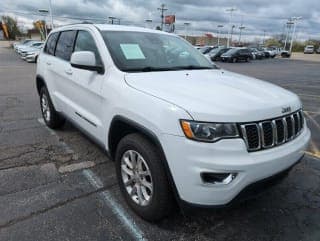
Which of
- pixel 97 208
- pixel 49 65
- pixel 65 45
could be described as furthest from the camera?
pixel 49 65

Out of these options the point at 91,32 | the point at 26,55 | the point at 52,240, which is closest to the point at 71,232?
the point at 52,240

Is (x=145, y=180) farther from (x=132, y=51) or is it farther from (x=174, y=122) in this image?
(x=132, y=51)

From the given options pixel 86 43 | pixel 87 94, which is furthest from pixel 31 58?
pixel 87 94

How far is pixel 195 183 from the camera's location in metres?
2.17

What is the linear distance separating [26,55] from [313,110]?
21.3 metres

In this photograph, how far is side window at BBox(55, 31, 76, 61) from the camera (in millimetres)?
4176

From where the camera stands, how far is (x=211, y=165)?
2098 millimetres

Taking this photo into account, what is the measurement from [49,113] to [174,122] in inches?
143

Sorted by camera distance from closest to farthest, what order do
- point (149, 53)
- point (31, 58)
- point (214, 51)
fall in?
point (149, 53)
point (31, 58)
point (214, 51)

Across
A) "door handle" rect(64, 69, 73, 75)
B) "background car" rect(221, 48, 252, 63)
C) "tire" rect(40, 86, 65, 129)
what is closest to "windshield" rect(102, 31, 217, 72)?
"door handle" rect(64, 69, 73, 75)

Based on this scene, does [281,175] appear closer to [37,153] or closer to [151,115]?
[151,115]

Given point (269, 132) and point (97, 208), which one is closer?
point (269, 132)

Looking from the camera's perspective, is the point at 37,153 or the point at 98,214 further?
the point at 37,153

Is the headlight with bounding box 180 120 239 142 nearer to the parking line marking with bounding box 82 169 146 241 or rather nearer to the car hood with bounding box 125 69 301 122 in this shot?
the car hood with bounding box 125 69 301 122
